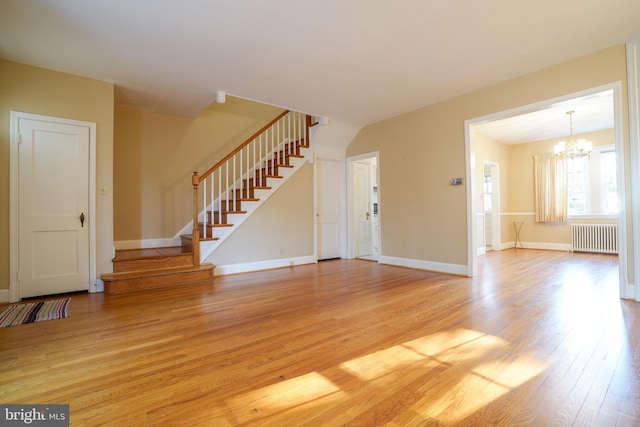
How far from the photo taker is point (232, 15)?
2.68 m

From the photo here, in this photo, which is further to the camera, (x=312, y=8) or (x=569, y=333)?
(x=312, y=8)

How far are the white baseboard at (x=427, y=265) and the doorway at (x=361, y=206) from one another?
2.35 feet

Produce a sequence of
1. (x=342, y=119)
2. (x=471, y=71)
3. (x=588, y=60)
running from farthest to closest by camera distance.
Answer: (x=342, y=119)
(x=471, y=71)
(x=588, y=60)

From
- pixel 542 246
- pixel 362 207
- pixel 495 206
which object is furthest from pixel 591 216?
pixel 362 207

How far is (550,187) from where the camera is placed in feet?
24.4

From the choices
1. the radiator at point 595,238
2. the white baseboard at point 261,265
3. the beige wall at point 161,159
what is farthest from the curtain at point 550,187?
the beige wall at point 161,159

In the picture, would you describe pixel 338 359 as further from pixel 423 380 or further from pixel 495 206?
pixel 495 206

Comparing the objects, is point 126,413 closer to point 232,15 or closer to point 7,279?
point 232,15

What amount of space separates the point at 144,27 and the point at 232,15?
925 mm

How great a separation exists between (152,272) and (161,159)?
7.76ft

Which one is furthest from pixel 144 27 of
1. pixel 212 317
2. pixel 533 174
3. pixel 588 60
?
pixel 533 174

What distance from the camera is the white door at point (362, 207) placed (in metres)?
6.90

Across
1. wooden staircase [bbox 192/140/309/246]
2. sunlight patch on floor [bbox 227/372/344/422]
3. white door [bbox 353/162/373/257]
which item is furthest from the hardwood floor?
white door [bbox 353/162/373/257]

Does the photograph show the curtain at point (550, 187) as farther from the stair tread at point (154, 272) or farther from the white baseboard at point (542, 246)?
the stair tread at point (154, 272)
